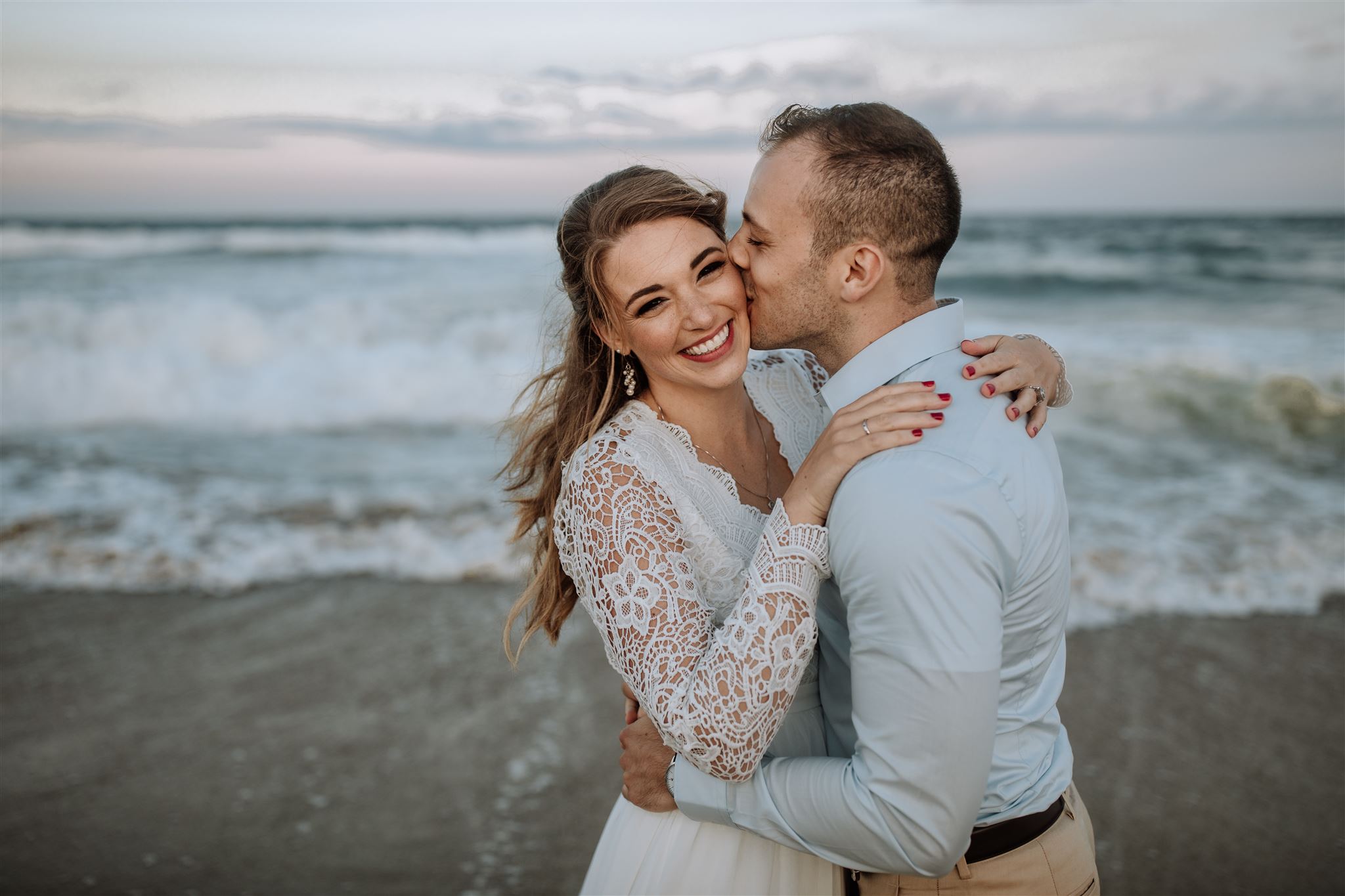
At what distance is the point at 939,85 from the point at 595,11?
247 inches

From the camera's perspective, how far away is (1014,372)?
5.81ft

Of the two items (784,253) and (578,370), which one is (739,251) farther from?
(578,370)

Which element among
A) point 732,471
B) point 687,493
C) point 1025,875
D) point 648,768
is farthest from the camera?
point 732,471

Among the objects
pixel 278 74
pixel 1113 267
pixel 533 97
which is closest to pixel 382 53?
pixel 278 74

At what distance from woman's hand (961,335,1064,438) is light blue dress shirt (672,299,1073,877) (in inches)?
1.0

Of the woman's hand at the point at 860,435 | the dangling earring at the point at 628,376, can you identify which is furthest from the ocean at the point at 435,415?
the woman's hand at the point at 860,435

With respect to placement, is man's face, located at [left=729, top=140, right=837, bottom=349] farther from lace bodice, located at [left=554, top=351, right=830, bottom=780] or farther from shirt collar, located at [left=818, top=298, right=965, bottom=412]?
lace bodice, located at [left=554, top=351, right=830, bottom=780]

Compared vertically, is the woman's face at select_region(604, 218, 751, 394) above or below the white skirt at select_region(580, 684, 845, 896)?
above

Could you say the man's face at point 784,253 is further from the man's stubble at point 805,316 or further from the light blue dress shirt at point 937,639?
the light blue dress shirt at point 937,639

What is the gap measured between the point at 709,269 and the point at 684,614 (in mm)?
904

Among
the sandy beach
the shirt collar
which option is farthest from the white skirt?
the sandy beach

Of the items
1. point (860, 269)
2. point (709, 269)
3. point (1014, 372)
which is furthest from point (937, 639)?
point (709, 269)

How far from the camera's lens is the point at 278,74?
12.1 m

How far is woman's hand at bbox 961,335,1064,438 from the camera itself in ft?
5.70
